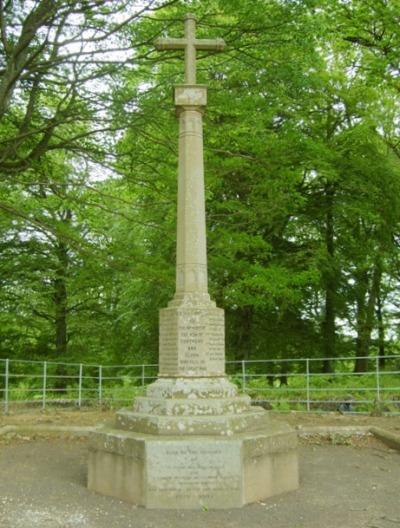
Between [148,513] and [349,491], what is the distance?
2333mm

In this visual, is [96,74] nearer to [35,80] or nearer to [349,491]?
[35,80]

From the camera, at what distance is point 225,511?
218 inches

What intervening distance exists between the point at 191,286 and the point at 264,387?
9180 mm

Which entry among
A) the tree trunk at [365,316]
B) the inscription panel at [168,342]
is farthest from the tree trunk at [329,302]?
the inscription panel at [168,342]

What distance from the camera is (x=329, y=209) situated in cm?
1859

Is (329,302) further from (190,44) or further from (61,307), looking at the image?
(190,44)

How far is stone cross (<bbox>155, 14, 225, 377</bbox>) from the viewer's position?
662 cm

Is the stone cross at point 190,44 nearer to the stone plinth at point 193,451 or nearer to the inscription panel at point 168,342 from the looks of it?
the inscription panel at point 168,342

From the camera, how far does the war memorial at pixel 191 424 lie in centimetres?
564

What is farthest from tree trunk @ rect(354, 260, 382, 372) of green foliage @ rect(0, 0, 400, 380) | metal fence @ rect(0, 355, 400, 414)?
metal fence @ rect(0, 355, 400, 414)

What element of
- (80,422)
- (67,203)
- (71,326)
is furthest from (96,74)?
(71,326)

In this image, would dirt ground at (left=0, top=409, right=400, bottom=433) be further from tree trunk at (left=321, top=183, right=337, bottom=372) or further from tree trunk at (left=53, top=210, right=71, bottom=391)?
tree trunk at (left=321, top=183, right=337, bottom=372)

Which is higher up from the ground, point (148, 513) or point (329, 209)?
point (329, 209)

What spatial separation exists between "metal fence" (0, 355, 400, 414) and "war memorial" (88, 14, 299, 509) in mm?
5174
